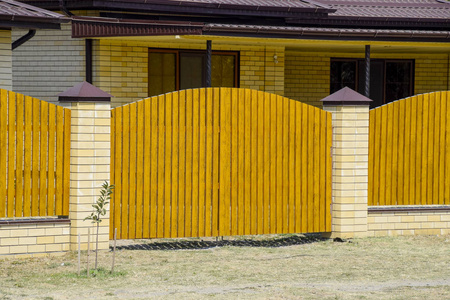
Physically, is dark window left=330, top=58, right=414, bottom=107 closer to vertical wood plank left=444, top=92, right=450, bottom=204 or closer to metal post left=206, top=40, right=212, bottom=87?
metal post left=206, top=40, right=212, bottom=87

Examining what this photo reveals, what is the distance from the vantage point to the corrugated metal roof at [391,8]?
53.2 ft

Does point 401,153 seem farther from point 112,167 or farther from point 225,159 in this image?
point 112,167

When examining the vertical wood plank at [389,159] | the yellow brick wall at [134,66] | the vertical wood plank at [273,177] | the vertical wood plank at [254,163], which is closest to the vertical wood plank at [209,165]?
the vertical wood plank at [254,163]

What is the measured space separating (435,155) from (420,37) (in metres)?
5.37

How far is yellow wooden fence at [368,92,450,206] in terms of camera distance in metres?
9.91

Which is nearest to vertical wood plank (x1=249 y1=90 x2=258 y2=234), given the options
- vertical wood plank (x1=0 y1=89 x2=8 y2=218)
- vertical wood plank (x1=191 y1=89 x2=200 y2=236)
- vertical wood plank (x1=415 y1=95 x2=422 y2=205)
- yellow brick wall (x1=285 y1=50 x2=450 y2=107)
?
vertical wood plank (x1=191 y1=89 x2=200 y2=236)

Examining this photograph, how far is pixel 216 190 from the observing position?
29.8 ft

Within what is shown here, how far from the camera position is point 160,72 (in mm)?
14969

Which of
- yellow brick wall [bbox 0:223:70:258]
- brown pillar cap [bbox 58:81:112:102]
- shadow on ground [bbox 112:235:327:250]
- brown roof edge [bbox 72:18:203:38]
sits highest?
brown roof edge [bbox 72:18:203:38]

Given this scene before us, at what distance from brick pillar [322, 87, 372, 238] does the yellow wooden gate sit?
12 cm

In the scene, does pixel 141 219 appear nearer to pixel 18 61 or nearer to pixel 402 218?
pixel 402 218

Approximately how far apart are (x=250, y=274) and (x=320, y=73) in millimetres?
10884

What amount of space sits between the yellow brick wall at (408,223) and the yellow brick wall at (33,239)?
3903 mm

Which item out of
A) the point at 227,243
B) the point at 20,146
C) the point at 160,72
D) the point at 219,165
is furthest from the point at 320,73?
the point at 20,146
